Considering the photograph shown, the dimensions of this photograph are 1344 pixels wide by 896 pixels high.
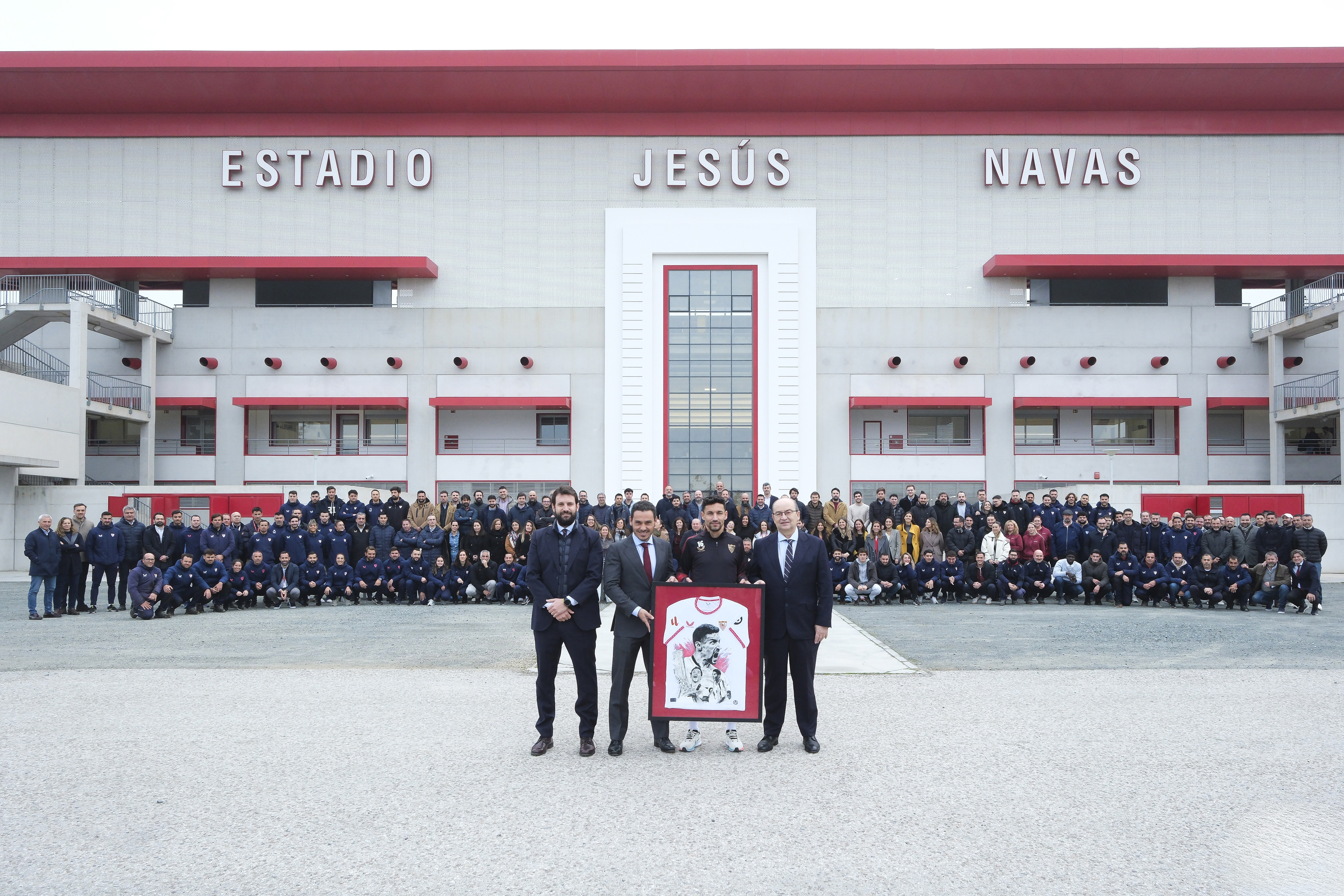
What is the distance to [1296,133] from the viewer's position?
31125mm

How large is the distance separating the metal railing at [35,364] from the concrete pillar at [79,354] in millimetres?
357

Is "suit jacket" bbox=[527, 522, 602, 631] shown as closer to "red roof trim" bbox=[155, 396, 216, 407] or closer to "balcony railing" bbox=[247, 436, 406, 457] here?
"balcony railing" bbox=[247, 436, 406, 457]

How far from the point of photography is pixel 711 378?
31.3 meters

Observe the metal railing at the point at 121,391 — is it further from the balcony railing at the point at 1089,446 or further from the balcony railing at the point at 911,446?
the balcony railing at the point at 1089,446

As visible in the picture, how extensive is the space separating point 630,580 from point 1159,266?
29218 millimetres

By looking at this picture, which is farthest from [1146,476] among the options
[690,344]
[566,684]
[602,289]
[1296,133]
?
[566,684]

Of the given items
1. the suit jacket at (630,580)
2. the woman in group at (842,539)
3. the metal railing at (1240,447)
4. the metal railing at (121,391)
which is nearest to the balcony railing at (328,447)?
the metal railing at (121,391)

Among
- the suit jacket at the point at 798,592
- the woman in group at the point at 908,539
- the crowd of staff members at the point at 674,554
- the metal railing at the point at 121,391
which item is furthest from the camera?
the metal railing at the point at 121,391

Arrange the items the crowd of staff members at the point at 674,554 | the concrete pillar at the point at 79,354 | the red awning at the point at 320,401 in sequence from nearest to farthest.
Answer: the crowd of staff members at the point at 674,554 < the concrete pillar at the point at 79,354 < the red awning at the point at 320,401

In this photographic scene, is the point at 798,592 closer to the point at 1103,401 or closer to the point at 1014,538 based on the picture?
the point at 1014,538

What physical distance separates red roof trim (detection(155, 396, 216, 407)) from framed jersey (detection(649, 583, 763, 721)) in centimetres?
2905

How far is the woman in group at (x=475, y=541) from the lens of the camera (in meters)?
19.4

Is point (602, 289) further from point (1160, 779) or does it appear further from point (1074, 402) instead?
point (1160, 779)

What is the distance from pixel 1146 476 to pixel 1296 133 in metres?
12.9
